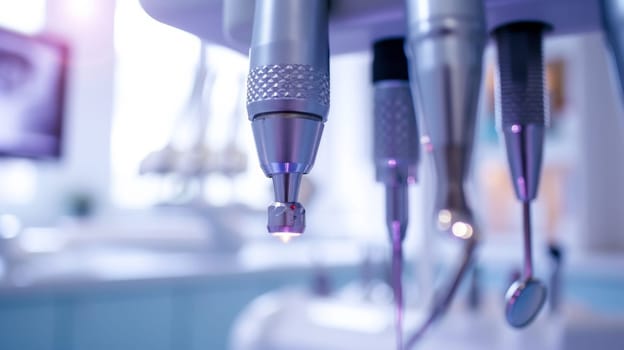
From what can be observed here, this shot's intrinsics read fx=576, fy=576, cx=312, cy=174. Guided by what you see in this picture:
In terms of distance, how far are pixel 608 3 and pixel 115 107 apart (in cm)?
198

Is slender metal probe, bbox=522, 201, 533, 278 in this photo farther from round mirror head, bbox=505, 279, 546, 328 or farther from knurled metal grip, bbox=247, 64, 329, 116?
knurled metal grip, bbox=247, 64, 329, 116

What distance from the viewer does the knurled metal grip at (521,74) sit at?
0.79ft

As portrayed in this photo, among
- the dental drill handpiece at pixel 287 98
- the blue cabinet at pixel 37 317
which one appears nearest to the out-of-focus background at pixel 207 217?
the blue cabinet at pixel 37 317

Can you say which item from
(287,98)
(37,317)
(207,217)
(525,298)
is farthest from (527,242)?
(207,217)

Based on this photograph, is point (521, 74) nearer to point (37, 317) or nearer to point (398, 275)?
point (398, 275)

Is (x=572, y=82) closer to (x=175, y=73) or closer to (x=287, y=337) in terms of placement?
(x=175, y=73)

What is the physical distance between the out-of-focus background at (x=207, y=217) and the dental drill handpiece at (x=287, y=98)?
0.47 feet

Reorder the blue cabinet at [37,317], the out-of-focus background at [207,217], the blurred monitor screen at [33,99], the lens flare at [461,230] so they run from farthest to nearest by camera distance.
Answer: the blurred monitor screen at [33,99] → the blue cabinet at [37,317] → the out-of-focus background at [207,217] → the lens flare at [461,230]

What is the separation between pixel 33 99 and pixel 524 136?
1.43 metres

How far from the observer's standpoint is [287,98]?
186 millimetres

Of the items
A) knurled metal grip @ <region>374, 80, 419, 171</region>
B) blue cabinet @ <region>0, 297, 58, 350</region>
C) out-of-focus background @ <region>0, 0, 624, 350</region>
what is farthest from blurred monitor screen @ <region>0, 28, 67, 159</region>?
knurled metal grip @ <region>374, 80, 419, 171</region>

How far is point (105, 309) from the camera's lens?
115 centimetres

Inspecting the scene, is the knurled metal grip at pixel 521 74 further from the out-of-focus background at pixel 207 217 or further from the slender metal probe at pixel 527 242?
the out-of-focus background at pixel 207 217

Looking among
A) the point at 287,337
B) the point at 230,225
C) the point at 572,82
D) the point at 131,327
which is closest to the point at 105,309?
the point at 131,327
